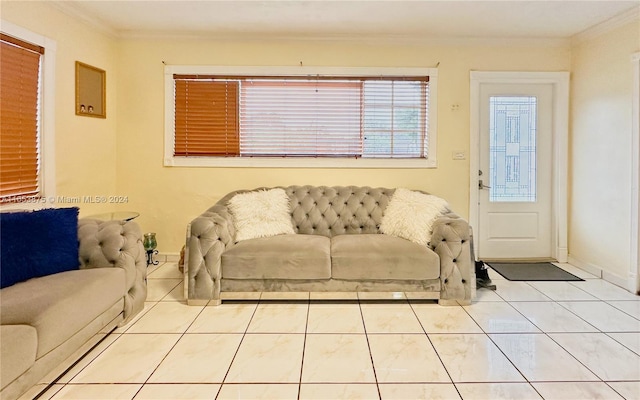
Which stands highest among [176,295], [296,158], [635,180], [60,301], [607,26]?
[607,26]

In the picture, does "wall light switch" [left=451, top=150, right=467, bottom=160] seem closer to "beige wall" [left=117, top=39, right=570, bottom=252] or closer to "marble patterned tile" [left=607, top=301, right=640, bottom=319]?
"beige wall" [left=117, top=39, right=570, bottom=252]

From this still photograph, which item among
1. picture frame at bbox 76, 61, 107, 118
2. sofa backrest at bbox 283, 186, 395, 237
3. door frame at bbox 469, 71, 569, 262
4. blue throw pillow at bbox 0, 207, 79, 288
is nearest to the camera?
blue throw pillow at bbox 0, 207, 79, 288

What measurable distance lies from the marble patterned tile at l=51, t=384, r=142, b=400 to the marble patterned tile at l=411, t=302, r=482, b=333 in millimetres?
1801

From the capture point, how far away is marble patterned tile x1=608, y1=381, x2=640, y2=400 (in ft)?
5.84

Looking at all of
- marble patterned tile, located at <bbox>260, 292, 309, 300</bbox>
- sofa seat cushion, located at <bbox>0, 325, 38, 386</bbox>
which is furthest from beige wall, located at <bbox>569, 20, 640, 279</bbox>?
sofa seat cushion, located at <bbox>0, 325, 38, 386</bbox>

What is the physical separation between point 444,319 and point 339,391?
46.6 inches

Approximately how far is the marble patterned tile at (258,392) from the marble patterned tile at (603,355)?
1.63 metres

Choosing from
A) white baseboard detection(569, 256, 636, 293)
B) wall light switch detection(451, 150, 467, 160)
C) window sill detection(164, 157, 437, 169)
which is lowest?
white baseboard detection(569, 256, 636, 293)

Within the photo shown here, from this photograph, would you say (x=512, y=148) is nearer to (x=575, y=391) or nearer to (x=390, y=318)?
(x=390, y=318)

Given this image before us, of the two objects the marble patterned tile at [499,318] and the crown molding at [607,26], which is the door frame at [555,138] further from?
the marble patterned tile at [499,318]

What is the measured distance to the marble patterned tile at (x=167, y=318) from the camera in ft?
8.23

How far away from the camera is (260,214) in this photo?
3369 mm

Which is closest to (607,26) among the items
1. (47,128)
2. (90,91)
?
(90,91)

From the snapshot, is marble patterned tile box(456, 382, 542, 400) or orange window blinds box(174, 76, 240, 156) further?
orange window blinds box(174, 76, 240, 156)
